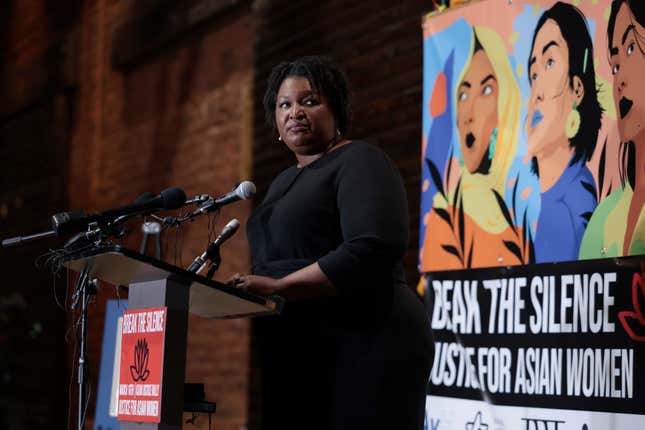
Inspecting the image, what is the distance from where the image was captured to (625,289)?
8.14 feet

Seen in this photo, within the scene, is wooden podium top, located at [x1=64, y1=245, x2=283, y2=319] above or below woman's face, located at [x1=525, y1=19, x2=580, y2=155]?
below

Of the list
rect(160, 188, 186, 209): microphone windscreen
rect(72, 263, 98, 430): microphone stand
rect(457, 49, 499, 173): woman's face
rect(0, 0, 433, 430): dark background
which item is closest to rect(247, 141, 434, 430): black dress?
rect(160, 188, 186, 209): microphone windscreen

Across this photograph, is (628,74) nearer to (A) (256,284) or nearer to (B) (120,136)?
(A) (256,284)

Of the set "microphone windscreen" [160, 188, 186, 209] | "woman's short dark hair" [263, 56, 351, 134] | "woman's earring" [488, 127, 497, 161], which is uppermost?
"woman's earring" [488, 127, 497, 161]

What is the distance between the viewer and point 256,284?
1.70 metres

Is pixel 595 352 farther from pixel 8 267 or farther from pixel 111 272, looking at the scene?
pixel 8 267

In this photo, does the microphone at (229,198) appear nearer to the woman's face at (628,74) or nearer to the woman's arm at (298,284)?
the woman's arm at (298,284)

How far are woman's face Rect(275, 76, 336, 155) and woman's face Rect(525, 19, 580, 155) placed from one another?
1034 mm

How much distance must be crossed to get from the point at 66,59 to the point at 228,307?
5291 millimetres

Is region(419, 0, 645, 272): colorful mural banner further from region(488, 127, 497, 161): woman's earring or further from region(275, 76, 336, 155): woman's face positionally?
region(275, 76, 336, 155): woman's face

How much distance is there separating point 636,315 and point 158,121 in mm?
3713

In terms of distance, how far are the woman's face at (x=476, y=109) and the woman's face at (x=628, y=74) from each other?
487 mm

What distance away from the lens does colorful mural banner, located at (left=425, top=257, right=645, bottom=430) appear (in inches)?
96.6

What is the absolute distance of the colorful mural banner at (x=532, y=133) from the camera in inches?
101
